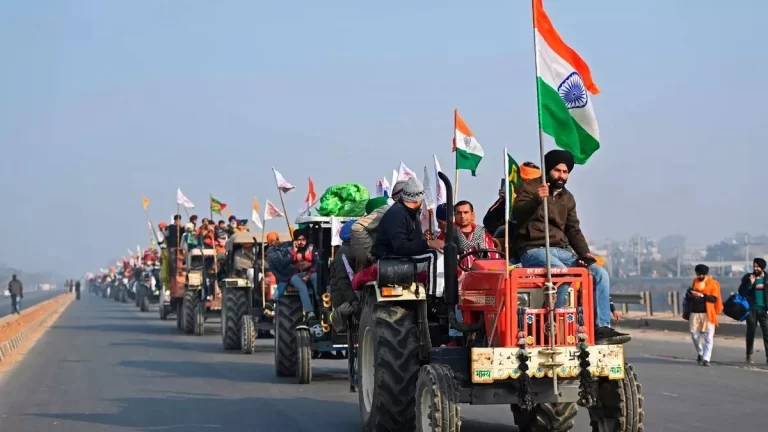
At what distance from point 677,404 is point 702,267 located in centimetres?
Answer: 744

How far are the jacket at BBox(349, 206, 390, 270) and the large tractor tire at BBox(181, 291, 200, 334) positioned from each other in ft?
68.6

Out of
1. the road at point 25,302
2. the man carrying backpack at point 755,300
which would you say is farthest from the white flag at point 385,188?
the road at point 25,302

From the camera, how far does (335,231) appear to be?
17125 mm

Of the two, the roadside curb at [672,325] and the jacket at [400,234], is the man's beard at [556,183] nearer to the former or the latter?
the jacket at [400,234]

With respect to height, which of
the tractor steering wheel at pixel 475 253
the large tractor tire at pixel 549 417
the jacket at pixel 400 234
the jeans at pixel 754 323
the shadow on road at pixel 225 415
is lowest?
the shadow on road at pixel 225 415

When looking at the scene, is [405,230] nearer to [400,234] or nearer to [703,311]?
[400,234]

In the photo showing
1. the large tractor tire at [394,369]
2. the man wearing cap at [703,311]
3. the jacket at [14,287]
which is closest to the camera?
the large tractor tire at [394,369]

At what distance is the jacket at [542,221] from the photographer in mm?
9836

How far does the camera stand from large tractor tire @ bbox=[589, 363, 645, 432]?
30.8ft

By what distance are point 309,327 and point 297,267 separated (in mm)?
1685

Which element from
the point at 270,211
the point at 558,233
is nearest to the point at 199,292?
the point at 270,211

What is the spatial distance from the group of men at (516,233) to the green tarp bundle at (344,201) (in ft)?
13.2

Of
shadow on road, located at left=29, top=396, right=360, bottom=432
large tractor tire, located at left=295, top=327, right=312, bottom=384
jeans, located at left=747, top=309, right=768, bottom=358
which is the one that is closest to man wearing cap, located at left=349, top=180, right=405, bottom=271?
shadow on road, located at left=29, top=396, right=360, bottom=432

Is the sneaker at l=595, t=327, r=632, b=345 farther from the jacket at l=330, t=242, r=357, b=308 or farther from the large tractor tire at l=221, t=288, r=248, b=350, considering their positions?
the large tractor tire at l=221, t=288, r=248, b=350
